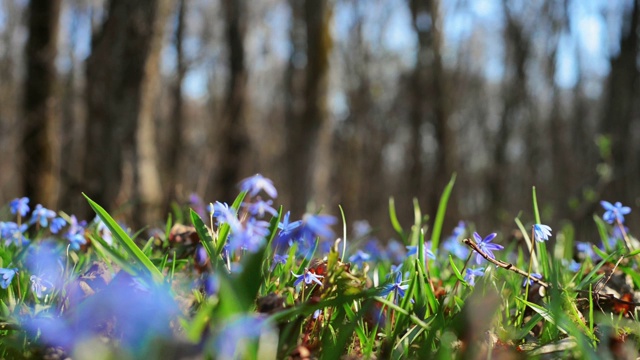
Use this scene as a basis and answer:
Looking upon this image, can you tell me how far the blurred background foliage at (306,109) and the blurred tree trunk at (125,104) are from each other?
1 centimetres

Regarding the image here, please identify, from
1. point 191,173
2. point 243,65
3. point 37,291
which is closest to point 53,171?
point 243,65

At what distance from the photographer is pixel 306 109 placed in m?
7.96

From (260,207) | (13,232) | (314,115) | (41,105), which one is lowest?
(314,115)

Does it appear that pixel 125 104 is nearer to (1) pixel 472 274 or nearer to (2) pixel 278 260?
(2) pixel 278 260

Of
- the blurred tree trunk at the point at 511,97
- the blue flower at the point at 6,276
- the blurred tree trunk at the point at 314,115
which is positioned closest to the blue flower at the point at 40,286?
the blue flower at the point at 6,276

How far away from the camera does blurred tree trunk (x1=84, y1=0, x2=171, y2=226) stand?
18.0 feet

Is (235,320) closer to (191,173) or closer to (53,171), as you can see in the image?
(53,171)

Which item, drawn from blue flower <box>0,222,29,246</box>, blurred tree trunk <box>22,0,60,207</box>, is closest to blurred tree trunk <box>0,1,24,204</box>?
blurred tree trunk <box>22,0,60,207</box>

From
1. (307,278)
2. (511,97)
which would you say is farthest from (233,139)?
(511,97)

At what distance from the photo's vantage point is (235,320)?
2.85 feet

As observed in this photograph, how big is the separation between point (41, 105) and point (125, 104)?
256 centimetres

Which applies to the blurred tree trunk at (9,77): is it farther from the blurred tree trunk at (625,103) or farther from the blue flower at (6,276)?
the blue flower at (6,276)

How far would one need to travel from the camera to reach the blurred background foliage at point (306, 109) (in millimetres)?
5633

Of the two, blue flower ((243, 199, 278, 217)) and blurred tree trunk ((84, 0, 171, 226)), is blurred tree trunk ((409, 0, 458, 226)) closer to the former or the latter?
blurred tree trunk ((84, 0, 171, 226))
